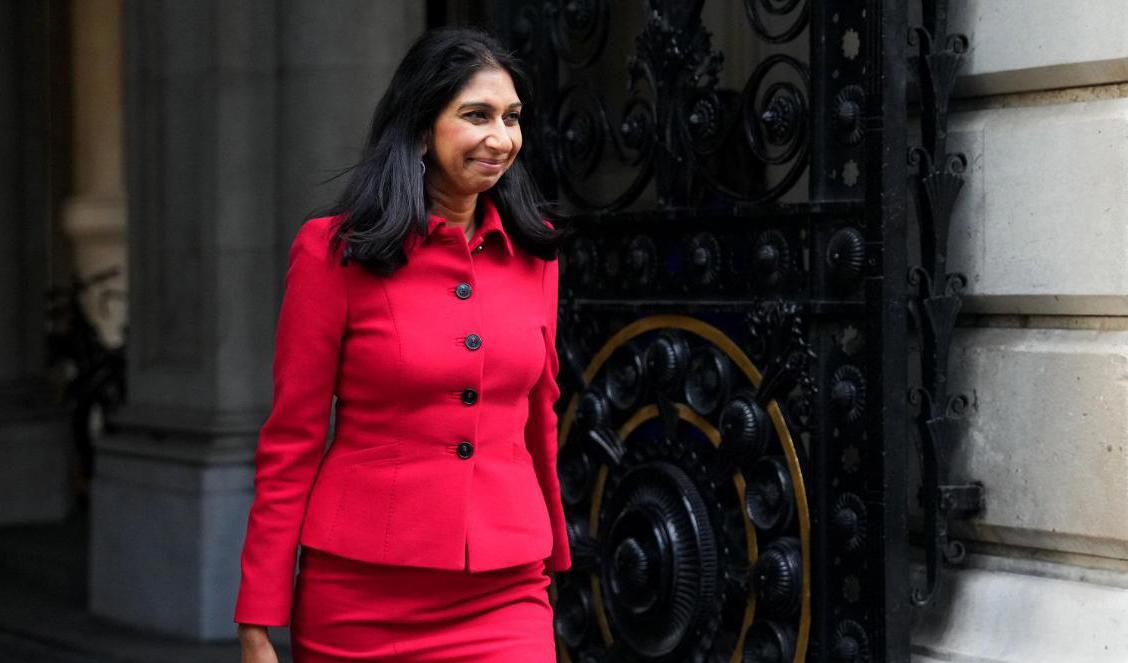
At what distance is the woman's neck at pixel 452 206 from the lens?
3.60 m

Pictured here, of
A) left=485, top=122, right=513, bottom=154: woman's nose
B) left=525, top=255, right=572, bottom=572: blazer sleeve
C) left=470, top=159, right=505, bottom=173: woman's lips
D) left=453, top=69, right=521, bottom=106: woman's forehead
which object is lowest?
left=525, top=255, right=572, bottom=572: blazer sleeve

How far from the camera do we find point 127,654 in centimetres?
782

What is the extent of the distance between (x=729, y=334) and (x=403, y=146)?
1642mm

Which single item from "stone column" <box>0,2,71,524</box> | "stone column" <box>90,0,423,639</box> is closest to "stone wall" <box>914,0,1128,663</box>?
"stone column" <box>90,0,423,639</box>

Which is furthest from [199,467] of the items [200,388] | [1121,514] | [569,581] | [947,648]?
[1121,514]

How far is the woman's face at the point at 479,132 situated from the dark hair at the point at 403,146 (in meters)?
0.03

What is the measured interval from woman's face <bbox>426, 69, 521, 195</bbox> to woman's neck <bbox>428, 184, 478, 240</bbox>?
0.09 metres

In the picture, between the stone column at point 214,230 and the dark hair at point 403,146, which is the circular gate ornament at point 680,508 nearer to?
the dark hair at point 403,146

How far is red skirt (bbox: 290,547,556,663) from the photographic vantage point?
349 centimetres

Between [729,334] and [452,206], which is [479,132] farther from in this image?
[729,334]

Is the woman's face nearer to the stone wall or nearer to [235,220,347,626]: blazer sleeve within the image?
[235,220,347,626]: blazer sleeve

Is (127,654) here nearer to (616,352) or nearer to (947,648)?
(616,352)

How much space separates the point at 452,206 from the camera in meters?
3.60

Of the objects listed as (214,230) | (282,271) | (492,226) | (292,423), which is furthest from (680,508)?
(214,230)
